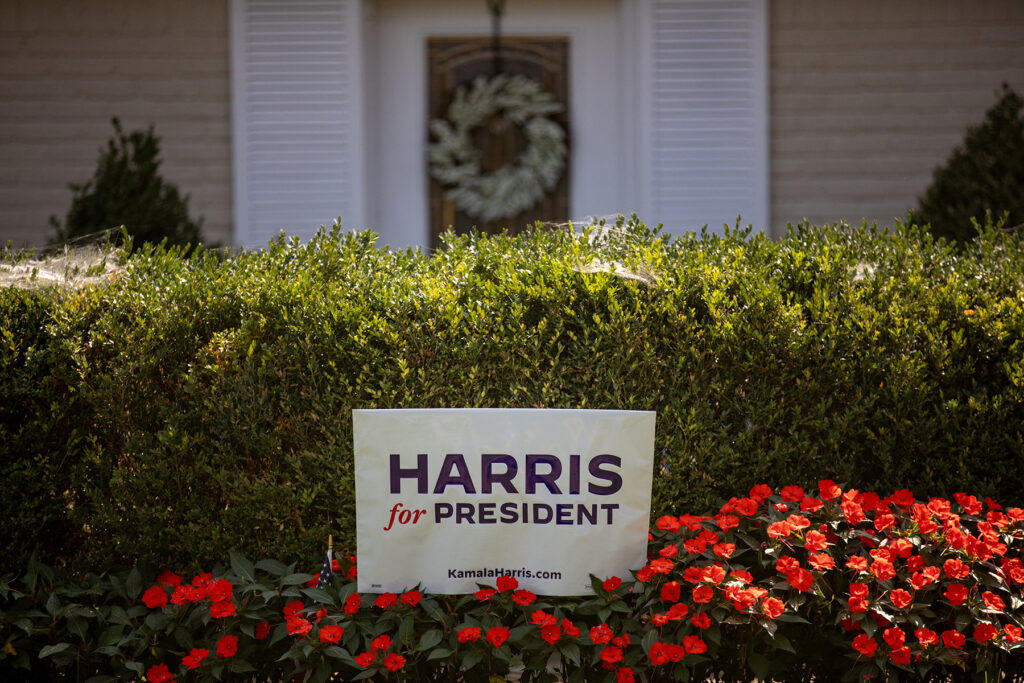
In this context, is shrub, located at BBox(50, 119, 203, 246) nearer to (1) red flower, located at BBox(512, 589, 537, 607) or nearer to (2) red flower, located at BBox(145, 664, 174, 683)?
(2) red flower, located at BBox(145, 664, 174, 683)

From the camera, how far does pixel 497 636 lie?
2180 mm

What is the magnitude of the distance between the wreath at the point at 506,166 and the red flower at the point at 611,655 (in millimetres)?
3833

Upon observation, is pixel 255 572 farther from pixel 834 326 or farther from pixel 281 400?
pixel 834 326

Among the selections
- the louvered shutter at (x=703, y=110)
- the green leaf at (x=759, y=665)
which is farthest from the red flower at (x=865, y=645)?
the louvered shutter at (x=703, y=110)

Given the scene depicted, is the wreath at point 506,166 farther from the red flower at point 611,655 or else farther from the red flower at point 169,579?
the red flower at point 611,655

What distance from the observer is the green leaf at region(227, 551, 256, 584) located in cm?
241

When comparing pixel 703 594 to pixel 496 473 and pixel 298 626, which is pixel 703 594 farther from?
pixel 298 626

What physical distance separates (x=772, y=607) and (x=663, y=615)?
0.84ft

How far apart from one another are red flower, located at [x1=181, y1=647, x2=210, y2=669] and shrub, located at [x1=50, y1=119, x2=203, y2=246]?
276cm

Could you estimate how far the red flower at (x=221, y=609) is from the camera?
227cm

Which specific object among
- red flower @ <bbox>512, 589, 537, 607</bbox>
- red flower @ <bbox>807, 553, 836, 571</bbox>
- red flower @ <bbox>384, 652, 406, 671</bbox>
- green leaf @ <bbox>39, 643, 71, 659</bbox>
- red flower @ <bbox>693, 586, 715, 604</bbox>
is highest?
red flower @ <bbox>807, 553, 836, 571</bbox>

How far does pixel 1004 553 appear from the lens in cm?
236

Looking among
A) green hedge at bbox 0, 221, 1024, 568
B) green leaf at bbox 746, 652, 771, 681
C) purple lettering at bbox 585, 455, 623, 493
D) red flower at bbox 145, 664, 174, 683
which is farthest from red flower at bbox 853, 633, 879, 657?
red flower at bbox 145, 664, 174, 683

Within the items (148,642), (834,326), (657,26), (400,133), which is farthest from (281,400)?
(657,26)
